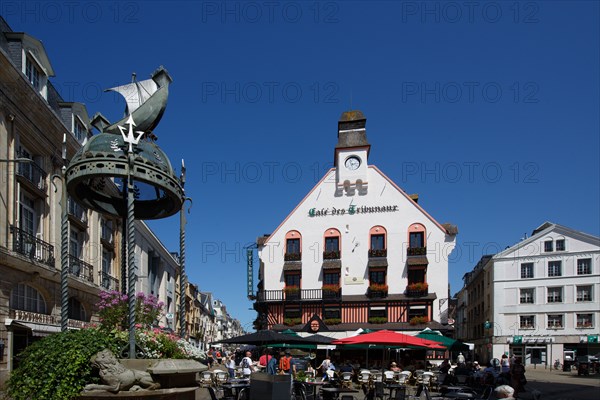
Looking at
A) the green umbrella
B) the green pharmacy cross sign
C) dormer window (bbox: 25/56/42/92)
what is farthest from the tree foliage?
the green pharmacy cross sign

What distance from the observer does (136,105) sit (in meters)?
10.4

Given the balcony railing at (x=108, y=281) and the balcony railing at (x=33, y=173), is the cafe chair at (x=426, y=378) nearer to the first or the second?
the balcony railing at (x=33, y=173)

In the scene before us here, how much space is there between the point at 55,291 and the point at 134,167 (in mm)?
16442

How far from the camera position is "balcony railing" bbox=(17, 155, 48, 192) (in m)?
20.5

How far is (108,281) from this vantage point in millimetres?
30984

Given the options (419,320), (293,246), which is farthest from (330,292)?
(419,320)

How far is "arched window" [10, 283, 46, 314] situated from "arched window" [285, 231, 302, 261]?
2162cm

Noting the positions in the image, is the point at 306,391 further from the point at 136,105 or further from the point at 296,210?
the point at 296,210

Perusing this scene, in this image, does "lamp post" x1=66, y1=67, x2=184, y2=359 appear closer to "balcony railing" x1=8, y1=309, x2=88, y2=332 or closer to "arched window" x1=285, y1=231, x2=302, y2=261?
"balcony railing" x1=8, y1=309, x2=88, y2=332

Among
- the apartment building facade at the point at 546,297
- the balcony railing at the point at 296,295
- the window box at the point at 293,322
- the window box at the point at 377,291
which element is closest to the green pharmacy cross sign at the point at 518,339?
the apartment building facade at the point at 546,297

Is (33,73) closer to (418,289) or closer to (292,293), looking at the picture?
(292,293)

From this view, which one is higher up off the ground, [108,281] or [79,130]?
[79,130]

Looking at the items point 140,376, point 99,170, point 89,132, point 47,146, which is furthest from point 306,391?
point 89,132

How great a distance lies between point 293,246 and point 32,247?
23753 millimetres
